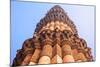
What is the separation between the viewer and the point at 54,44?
9.46ft

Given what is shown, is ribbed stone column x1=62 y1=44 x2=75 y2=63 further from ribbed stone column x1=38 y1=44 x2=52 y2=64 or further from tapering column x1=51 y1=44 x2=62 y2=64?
ribbed stone column x1=38 y1=44 x2=52 y2=64

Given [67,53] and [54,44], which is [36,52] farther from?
[67,53]

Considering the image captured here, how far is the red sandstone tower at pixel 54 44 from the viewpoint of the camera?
2.77 metres

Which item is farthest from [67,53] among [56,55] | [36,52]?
[36,52]

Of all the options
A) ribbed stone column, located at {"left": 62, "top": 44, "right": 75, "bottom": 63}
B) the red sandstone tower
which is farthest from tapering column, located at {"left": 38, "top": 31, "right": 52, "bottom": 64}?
ribbed stone column, located at {"left": 62, "top": 44, "right": 75, "bottom": 63}

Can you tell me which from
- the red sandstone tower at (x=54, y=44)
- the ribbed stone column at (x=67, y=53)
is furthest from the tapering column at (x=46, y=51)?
the ribbed stone column at (x=67, y=53)

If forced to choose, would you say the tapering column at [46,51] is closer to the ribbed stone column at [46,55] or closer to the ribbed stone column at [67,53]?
the ribbed stone column at [46,55]

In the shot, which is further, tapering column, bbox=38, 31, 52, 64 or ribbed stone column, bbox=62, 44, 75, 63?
ribbed stone column, bbox=62, 44, 75, 63

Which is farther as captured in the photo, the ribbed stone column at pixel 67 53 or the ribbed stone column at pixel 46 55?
the ribbed stone column at pixel 67 53

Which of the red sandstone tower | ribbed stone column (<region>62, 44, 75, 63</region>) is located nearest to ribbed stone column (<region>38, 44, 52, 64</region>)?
the red sandstone tower

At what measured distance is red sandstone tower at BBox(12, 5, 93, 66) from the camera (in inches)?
109

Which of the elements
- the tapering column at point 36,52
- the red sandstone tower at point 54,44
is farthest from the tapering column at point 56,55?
the tapering column at point 36,52

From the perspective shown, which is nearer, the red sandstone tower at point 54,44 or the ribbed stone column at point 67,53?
the red sandstone tower at point 54,44
